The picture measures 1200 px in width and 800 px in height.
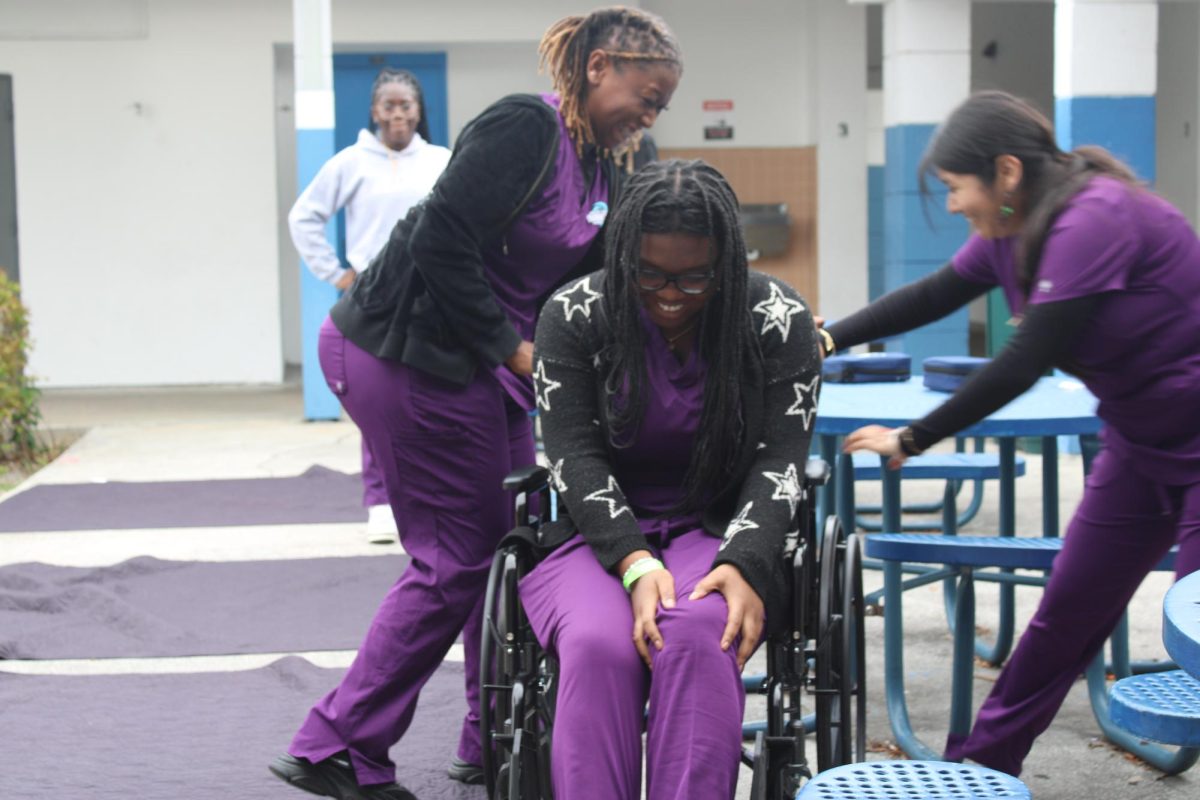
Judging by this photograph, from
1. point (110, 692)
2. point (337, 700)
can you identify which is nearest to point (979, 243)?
point (337, 700)

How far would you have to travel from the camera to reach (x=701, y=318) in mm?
3064

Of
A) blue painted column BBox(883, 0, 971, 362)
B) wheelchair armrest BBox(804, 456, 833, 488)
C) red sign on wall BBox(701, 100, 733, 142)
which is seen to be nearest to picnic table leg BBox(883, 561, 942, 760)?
wheelchair armrest BBox(804, 456, 833, 488)

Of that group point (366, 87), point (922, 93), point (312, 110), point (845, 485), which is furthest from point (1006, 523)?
point (366, 87)

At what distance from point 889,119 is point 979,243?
23.2 feet

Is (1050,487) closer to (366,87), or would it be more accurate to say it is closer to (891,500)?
(891,500)

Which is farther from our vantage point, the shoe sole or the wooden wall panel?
the wooden wall panel

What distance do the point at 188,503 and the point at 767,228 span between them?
6.83 meters

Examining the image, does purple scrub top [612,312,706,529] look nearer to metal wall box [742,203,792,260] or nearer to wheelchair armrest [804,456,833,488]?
wheelchair armrest [804,456,833,488]

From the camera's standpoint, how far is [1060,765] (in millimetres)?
3838

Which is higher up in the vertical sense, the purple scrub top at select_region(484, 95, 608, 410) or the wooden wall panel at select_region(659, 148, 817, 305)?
the wooden wall panel at select_region(659, 148, 817, 305)

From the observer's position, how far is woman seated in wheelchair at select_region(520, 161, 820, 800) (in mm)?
2746

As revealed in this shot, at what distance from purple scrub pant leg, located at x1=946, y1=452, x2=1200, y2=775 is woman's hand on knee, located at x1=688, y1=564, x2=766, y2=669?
2.74ft

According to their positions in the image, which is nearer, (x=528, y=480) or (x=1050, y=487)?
(x=528, y=480)

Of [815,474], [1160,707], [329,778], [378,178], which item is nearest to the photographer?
[1160,707]
